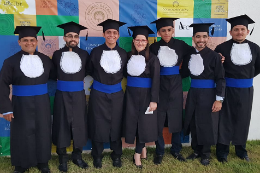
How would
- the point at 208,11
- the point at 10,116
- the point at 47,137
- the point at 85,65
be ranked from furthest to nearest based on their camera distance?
the point at 208,11, the point at 85,65, the point at 47,137, the point at 10,116

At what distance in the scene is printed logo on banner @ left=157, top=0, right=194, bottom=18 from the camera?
4.04 meters

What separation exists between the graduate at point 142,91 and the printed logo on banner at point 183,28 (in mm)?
941

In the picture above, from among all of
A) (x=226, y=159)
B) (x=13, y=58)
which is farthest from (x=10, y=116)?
(x=226, y=159)

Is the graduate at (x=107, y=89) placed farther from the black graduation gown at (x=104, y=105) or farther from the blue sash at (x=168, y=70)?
the blue sash at (x=168, y=70)

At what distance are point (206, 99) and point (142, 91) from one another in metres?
0.98

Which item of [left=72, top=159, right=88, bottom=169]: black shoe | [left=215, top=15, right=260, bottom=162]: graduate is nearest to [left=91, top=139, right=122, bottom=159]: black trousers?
[left=72, top=159, right=88, bottom=169]: black shoe

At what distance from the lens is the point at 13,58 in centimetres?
307

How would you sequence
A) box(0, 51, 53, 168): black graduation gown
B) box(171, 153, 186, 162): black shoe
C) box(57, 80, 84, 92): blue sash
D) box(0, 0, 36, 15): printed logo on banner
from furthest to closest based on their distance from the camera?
box(171, 153, 186, 162): black shoe, box(0, 0, 36, 15): printed logo on banner, box(57, 80, 84, 92): blue sash, box(0, 51, 53, 168): black graduation gown

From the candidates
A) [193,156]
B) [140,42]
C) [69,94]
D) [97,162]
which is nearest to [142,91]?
[140,42]

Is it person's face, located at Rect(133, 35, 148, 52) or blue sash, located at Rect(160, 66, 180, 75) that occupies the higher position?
person's face, located at Rect(133, 35, 148, 52)

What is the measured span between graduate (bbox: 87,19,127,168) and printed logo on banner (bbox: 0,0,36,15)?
1235 mm

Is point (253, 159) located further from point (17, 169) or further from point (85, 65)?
point (17, 169)

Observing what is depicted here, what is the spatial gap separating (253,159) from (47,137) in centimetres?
324

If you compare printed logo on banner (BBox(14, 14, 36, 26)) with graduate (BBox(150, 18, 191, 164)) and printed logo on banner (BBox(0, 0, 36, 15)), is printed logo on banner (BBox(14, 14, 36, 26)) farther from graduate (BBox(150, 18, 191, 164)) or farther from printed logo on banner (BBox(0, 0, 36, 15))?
graduate (BBox(150, 18, 191, 164))
